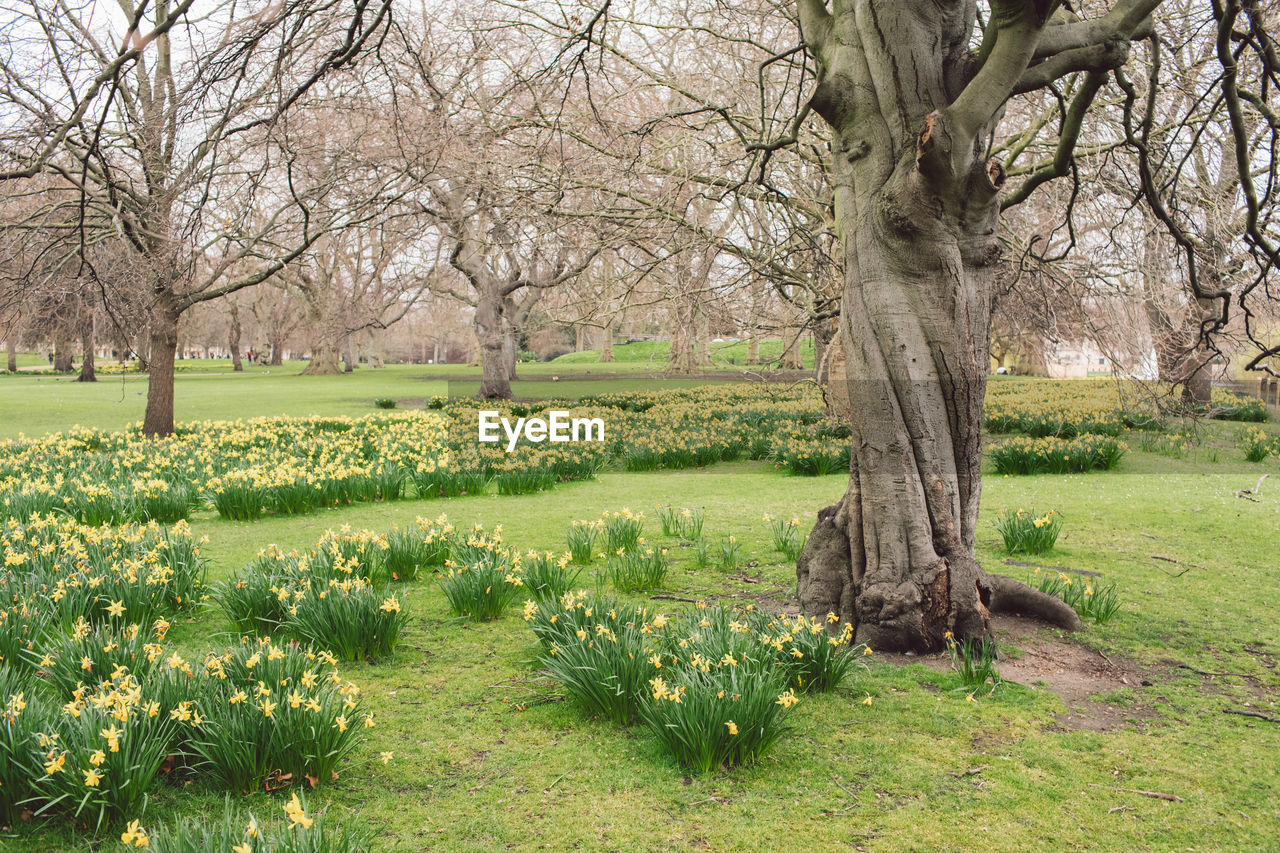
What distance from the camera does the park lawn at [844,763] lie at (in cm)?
241

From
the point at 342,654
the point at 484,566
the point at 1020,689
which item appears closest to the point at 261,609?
the point at 342,654

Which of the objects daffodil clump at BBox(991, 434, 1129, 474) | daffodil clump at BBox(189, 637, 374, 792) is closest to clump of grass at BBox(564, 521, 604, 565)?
daffodil clump at BBox(189, 637, 374, 792)

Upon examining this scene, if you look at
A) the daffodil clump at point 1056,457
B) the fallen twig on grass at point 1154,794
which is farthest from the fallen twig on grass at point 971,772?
the daffodil clump at point 1056,457

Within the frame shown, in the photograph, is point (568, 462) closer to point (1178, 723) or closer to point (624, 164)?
point (624, 164)

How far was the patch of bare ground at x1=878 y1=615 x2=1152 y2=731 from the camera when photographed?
324 centimetres

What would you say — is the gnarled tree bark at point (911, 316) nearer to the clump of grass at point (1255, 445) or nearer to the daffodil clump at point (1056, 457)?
the daffodil clump at point (1056, 457)

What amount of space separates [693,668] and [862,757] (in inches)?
27.2

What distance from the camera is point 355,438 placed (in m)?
11.8

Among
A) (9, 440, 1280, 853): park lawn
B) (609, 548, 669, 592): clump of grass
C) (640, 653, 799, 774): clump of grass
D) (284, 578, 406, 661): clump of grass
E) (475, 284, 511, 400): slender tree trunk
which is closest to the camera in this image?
(9, 440, 1280, 853): park lawn

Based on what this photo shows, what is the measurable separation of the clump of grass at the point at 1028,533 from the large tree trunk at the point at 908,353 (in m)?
2.03

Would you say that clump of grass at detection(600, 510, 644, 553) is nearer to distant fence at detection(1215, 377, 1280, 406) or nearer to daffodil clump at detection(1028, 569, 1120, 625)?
daffodil clump at detection(1028, 569, 1120, 625)

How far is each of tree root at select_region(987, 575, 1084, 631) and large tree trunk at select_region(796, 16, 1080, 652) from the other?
21.1 inches

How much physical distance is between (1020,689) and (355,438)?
10.3m

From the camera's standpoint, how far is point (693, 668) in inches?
116
